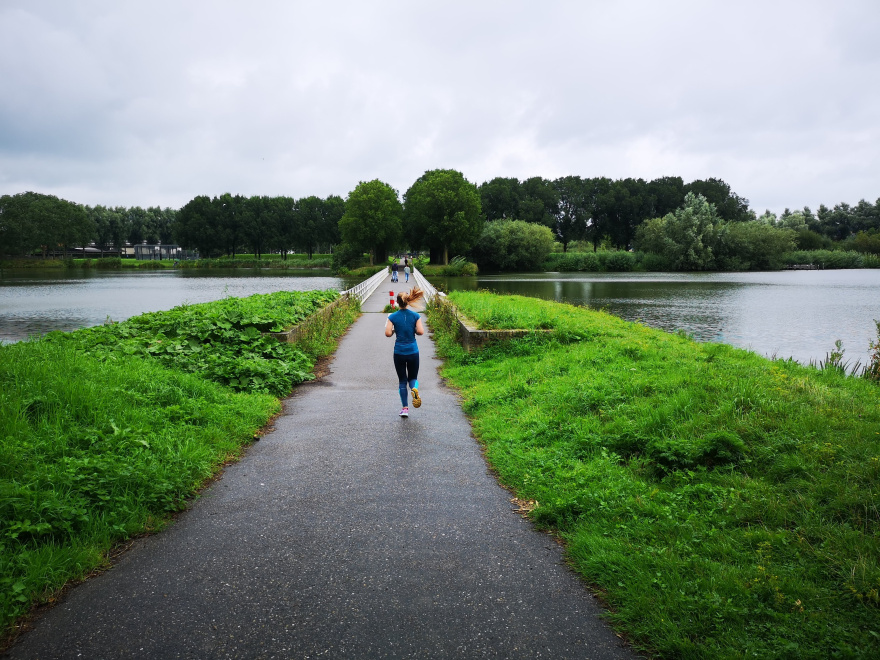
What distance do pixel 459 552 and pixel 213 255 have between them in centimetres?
12053

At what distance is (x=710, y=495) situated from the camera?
4.05 metres

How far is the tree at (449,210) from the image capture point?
69750 millimetres

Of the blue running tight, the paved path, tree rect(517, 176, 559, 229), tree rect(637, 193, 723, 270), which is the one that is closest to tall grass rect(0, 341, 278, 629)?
the paved path

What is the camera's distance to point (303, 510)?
418 centimetres

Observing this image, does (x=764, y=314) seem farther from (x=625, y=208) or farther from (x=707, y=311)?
(x=625, y=208)

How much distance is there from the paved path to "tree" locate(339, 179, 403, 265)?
67010 millimetres

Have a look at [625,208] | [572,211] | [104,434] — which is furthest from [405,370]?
[572,211]

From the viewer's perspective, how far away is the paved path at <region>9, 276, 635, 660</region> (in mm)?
2709

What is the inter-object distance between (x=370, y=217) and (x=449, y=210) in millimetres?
10410

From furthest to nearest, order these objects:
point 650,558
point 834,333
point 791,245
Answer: point 791,245 → point 834,333 → point 650,558

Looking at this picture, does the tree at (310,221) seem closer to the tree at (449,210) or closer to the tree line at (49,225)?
the tree line at (49,225)

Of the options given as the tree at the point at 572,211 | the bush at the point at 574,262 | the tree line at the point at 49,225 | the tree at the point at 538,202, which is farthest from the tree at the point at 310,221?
the bush at the point at 574,262

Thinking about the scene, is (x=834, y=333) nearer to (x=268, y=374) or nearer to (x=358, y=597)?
(x=268, y=374)

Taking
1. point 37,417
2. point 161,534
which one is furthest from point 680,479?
point 37,417
